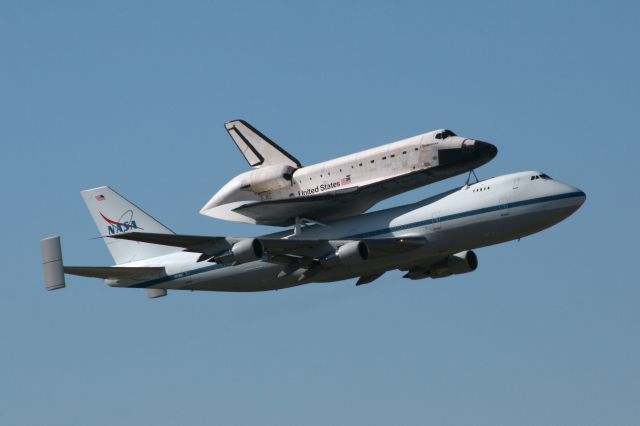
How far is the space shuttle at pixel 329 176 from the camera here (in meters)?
72.2

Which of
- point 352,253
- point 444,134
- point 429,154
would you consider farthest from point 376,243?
point 444,134

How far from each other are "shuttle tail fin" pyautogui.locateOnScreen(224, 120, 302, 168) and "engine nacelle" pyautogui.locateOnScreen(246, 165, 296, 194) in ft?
3.97

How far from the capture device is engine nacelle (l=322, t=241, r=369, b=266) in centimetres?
7381

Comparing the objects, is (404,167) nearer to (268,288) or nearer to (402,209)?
(402,209)

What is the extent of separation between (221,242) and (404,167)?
1132 cm

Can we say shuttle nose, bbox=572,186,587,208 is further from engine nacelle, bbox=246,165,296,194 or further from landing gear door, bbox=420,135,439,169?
engine nacelle, bbox=246,165,296,194

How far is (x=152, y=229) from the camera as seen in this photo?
8706cm

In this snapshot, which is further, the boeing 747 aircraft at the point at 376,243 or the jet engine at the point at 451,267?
the jet engine at the point at 451,267

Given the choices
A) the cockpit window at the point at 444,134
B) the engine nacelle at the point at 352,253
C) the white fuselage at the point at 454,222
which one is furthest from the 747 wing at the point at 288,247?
the cockpit window at the point at 444,134

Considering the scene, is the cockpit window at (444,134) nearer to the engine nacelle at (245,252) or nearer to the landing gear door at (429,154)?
the landing gear door at (429,154)

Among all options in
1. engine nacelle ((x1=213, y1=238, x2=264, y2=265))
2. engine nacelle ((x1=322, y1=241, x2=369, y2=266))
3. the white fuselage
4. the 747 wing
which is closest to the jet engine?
the white fuselage

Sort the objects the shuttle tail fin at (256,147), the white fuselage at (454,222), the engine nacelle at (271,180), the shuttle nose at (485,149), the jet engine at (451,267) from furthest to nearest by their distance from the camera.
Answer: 1. the jet engine at (451,267)
2. the shuttle tail fin at (256,147)
3. the engine nacelle at (271,180)
4. the white fuselage at (454,222)
5. the shuttle nose at (485,149)

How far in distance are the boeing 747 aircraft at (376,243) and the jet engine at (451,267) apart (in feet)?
0.20

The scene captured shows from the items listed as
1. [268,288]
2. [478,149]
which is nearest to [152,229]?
[268,288]
